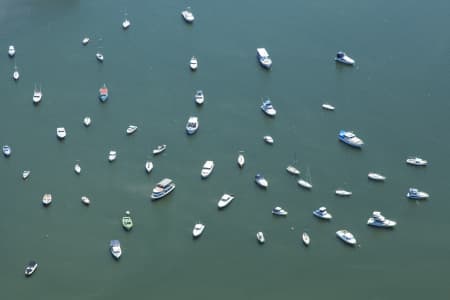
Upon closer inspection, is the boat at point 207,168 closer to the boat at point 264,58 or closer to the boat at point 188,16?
the boat at point 264,58

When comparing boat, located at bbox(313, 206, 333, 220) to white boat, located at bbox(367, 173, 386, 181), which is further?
white boat, located at bbox(367, 173, 386, 181)

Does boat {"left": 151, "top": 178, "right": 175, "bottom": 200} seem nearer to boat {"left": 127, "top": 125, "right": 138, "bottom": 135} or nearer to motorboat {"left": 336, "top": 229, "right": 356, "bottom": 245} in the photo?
boat {"left": 127, "top": 125, "right": 138, "bottom": 135}

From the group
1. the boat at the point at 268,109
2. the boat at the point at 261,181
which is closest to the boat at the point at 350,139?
the boat at the point at 268,109

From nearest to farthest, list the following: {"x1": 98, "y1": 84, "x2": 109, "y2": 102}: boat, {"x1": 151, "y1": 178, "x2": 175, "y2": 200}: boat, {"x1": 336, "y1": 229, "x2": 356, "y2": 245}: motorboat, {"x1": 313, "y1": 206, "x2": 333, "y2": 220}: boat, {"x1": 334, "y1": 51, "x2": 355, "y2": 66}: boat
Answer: {"x1": 336, "y1": 229, "x2": 356, "y2": 245}: motorboat, {"x1": 313, "y1": 206, "x2": 333, "y2": 220}: boat, {"x1": 151, "y1": 178, "x2": 175, "y2": 200}: boat, {"x1": 98, "y1": 84, "x2": 109, "y2": 102}: boat, {"x1": 334, "y1": 51, "x2": 355, "y2": 66}: boat

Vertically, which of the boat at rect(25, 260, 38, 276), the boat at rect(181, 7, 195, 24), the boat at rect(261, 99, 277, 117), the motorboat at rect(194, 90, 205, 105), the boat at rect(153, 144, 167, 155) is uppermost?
the boat at rect(181, 7, 195, 24)

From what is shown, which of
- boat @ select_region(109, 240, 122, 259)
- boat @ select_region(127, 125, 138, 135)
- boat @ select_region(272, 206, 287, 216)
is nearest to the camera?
boat @ select_region(109, 240, 122, 259)

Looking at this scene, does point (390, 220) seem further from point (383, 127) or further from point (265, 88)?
point (265, 88)

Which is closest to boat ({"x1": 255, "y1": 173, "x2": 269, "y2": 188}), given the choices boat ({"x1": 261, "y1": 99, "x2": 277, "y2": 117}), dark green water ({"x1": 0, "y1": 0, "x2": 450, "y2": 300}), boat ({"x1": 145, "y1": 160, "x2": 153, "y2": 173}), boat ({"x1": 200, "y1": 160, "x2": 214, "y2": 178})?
dark green water ({"x1": 0, "y1": 0, "x2": 450, "y2": 300})
